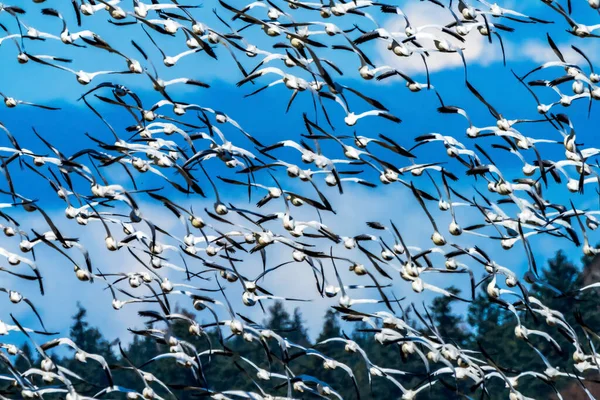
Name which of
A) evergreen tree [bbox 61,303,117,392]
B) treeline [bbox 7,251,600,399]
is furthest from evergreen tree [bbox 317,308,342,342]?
evergreen tree [bbox 61,303,117,392]

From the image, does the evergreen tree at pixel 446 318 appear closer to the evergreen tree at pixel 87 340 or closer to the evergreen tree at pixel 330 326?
the evergreen tree at pixel 330 326

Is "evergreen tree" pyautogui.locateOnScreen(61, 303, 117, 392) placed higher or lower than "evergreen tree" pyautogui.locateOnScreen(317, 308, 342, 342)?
lower

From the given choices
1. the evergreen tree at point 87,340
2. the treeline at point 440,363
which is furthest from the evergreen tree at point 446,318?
the evergreen tree at point 87,340

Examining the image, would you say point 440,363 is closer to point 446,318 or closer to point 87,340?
point 446,318

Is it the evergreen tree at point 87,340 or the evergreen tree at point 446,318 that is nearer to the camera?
the evergreen tree at point 446,318

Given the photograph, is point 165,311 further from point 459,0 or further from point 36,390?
point 459,0

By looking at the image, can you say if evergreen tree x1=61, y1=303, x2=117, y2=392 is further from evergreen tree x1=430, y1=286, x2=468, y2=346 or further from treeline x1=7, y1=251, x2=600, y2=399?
evergreen tree x1=430, y1=286, x2=468, y2=346

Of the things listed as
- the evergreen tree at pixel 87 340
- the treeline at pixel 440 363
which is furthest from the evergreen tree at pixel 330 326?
the evergreen tree at pixel 87 340

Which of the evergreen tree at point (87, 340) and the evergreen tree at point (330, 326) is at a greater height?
the evergreen tree at point (330, 326)

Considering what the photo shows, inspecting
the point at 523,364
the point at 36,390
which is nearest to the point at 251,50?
the point at 36,390

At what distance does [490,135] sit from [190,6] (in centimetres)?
873

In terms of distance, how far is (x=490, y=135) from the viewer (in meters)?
28.9

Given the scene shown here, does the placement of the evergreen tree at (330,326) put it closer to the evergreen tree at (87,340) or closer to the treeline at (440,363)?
the treeline at (440,363)

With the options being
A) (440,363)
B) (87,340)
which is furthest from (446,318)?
(87,340)
